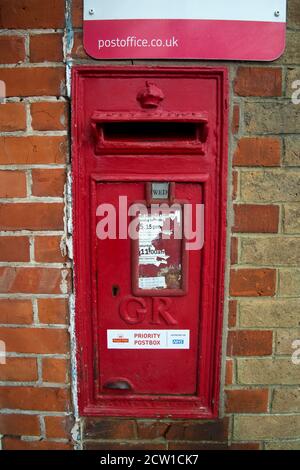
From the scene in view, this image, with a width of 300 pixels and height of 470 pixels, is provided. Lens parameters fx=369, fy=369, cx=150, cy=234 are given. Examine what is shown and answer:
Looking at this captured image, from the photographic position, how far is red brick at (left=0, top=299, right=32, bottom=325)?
1296mm

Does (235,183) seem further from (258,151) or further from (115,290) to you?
(115,290)

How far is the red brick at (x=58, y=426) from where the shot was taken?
1.37m

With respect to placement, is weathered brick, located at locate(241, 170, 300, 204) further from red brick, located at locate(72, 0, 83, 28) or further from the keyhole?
red brick, located at locate(72, 0, 83, 28)

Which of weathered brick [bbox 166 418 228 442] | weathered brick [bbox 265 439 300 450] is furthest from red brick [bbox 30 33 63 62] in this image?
weathered brick [bbox 265 439 300 450]

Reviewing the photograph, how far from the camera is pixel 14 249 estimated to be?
1268 millimetres

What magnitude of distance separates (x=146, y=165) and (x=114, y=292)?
1.45 ft

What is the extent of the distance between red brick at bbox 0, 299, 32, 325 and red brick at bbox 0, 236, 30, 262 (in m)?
0.15

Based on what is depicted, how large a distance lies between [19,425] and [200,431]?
68 centimetres

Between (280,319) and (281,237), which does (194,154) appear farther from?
(280,319)

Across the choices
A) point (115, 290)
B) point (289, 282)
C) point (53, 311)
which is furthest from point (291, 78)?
point (53, 311)

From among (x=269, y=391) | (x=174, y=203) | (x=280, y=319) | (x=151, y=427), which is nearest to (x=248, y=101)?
(x=174, y=203)

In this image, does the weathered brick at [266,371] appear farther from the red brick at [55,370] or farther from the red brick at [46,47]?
the red brick at [46,47]

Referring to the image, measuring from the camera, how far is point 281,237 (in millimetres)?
1257
